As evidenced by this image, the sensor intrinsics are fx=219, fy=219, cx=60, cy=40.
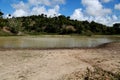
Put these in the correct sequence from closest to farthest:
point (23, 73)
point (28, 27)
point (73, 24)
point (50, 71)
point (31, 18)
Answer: point (23, 73) < point (50, 71) < point (28, 27) < point (73, 24) < point (31, 18)

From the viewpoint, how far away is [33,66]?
13.7 m

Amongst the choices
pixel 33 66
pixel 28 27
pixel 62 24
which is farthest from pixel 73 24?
pixel 33 66

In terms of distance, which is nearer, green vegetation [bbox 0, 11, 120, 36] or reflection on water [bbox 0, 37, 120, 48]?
reflection on water [bbox 0, 37, 120, 48]

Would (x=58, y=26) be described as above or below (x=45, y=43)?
above

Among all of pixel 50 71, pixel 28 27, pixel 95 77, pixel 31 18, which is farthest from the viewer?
pixel 31 18

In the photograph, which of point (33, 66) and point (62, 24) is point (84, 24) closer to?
point (62, 24)

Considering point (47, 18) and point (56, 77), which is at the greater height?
point (47, 18)

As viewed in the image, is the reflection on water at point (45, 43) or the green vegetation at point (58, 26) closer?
the reflection on water at point (45, 43)

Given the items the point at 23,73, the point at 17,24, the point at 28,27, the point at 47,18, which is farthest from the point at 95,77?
the point at 47,18

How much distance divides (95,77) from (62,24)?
112795 mm

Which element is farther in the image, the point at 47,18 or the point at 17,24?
the point at 47,18

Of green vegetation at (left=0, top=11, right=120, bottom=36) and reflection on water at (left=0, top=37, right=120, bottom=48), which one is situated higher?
green vegetation at (left=0, top=11, right=120, bottom=36)

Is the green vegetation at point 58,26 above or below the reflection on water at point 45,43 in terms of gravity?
above

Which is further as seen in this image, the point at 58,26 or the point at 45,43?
the point at 58,26
